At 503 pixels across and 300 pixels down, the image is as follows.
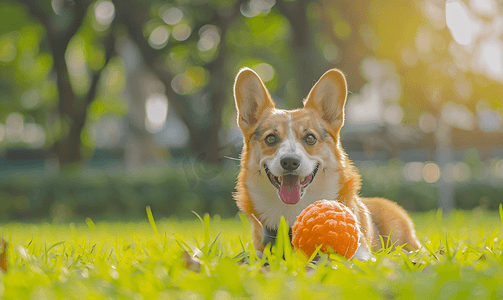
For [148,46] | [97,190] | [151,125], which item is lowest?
[97,190]

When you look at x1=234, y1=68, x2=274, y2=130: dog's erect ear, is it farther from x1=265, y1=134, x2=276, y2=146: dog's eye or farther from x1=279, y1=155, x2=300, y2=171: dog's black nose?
x1=279, y1=155, x2=300, y2=171: dog's black nose

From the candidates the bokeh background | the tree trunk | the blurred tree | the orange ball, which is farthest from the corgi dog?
the blurred tree

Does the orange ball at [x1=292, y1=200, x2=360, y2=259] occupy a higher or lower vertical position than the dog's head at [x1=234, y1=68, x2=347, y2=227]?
lower

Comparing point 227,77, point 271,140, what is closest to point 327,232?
point 271,140

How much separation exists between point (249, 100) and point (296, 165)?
2.34ft

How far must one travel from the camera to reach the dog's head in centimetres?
232

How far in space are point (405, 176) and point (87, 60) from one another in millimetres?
9442

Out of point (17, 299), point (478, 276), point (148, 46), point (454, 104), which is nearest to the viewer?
point (17, 299)

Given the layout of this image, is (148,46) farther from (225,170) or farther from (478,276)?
(478,276)

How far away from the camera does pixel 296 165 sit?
2.26 metres

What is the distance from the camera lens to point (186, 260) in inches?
Result: 69.1

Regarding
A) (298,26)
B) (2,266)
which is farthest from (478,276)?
(298,26)

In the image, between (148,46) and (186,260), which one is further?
(148,46)

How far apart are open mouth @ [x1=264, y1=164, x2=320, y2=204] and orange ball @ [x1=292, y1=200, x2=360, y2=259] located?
0.26 metres
